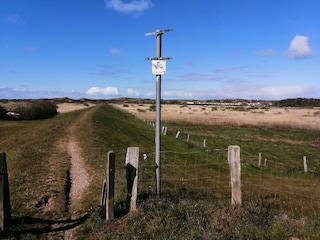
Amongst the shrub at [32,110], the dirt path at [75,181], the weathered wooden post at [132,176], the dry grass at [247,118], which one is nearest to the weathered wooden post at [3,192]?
the dirt path at [75,181]

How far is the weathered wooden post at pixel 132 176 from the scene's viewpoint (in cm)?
758

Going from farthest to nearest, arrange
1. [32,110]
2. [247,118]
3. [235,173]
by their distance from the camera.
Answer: [247,118] → [32,110] → [235,173]

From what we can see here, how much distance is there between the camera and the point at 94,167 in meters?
13.0

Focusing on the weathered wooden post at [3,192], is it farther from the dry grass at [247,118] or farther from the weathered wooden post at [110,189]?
the dry grass at [247,118]

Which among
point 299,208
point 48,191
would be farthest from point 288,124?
point 48,191

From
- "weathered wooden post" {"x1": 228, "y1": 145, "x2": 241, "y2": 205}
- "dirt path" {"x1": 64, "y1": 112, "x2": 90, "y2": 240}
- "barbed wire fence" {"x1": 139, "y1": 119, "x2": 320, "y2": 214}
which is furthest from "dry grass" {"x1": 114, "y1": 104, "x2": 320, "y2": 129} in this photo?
"weathered wooden post" {"x1": 228, "y1": 145, "x2": 241, "y2": 205}

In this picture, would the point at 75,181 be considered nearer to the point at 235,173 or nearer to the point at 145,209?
the point at 145,209

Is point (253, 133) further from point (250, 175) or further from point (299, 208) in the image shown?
point (299, 208)

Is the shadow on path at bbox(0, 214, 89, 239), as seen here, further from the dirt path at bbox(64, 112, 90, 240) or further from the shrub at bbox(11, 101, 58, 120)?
the shrub at bbox(11, 101, 58, 120)

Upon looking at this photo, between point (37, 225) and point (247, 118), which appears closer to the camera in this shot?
point (37, 225)

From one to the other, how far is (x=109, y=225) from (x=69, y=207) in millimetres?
2098

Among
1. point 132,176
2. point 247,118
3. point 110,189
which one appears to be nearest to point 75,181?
point 110,189

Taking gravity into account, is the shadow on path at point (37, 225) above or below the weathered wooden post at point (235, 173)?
below

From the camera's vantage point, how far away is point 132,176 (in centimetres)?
764
